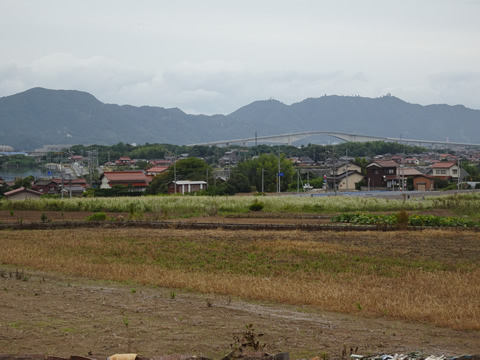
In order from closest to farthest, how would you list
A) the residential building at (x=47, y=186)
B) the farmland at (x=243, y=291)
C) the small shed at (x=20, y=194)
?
1. the farmland at (x=243, y=291)
2. the small shed at (x=20, y=194)
3. the residential building at (x=47, y=186)

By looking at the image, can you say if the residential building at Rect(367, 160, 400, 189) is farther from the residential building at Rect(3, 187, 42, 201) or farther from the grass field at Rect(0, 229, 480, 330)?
the grass field at Rect(0, 229, 480, 330)

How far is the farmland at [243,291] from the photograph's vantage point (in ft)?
28.2

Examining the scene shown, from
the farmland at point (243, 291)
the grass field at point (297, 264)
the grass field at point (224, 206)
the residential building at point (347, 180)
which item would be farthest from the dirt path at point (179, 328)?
the residential building at point (347, 180)

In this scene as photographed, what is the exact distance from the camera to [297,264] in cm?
1680

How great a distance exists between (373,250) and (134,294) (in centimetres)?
1032

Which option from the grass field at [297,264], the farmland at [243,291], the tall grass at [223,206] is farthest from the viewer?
the tall grass at [223,206]

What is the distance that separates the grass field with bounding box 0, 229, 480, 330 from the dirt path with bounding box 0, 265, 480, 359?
0.81 m

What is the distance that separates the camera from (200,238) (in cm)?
2377

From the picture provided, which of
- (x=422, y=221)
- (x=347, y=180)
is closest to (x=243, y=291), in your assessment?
(x=422, y=221)

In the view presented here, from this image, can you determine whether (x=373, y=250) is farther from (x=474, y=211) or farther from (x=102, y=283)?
(x=474, y=211)

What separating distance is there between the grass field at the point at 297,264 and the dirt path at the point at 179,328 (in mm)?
812

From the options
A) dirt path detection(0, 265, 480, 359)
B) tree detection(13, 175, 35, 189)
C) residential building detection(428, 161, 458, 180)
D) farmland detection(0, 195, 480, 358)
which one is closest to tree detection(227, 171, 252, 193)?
tree detection(13, 175, 35, 189)

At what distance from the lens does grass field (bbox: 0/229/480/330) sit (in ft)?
37.7

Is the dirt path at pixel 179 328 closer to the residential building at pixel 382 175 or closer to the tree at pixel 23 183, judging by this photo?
the tree at pixel 23 183
